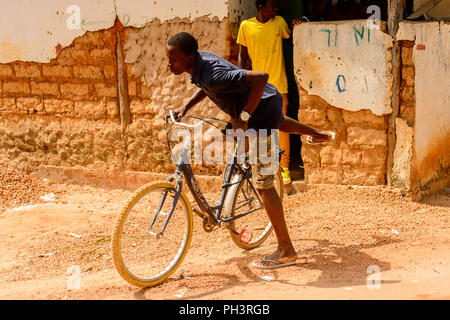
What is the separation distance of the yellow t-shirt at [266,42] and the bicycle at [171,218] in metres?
1.48

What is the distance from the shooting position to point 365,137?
5.76m

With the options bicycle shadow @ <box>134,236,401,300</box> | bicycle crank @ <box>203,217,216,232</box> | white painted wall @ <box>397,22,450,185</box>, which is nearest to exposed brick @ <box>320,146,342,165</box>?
white painted wall @ <box>397,22,450,185</box>

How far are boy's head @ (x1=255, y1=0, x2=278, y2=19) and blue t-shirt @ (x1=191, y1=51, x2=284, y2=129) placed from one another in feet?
6.27

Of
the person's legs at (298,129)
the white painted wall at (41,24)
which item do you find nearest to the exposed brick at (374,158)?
the person's legs at (298,129)

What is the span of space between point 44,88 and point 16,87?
0.40m

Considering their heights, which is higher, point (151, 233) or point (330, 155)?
point (330, 155)

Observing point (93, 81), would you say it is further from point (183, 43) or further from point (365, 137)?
point (183, 43)

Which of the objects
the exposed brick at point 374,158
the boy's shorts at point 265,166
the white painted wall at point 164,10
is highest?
the white painted wall at point 164,10

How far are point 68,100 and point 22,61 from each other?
2.43 feet

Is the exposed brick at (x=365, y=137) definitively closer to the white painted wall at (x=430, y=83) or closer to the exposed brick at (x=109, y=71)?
the white painted wall at (x=430, y=83)

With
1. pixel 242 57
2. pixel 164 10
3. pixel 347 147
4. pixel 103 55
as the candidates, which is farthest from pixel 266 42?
pixel 103 55

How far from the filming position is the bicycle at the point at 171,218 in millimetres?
3805

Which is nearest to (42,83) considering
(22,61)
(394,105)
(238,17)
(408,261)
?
(22,61)

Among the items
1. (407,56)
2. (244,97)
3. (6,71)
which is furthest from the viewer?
(6,71)
